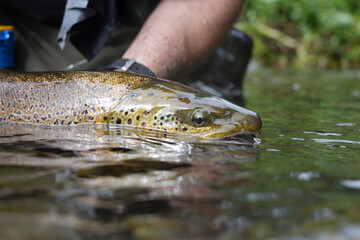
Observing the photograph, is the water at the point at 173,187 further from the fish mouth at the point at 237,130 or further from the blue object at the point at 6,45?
the blue object at the point at 6,45

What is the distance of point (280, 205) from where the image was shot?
0.85m

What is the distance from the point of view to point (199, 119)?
175cm

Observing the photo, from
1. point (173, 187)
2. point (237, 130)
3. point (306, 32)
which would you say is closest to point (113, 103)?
point (237, 130)

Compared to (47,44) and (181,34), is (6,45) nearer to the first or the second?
(47,44)

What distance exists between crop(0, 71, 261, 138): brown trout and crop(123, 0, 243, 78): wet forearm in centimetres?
65

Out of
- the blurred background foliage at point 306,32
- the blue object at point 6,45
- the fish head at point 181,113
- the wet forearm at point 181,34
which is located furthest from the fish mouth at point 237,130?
the blurred background foliage at point 306,32

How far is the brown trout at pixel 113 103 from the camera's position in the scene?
178 cm

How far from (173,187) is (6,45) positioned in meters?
2.10

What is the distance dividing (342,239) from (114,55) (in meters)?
2.84

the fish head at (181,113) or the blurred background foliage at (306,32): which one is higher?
the blurred background foliage at (306,32)

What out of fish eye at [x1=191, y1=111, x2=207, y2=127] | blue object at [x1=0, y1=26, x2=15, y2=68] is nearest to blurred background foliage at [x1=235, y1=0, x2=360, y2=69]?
blue object at [x1=0, y1=26, x2=15, y2=68]

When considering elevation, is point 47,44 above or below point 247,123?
above

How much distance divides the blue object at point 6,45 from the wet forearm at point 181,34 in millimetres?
726

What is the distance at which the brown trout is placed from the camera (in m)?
1.78
